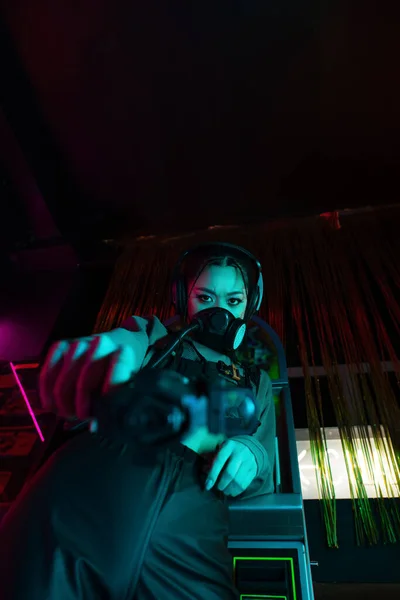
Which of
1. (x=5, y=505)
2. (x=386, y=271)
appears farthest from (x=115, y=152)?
(x=5, y=505)

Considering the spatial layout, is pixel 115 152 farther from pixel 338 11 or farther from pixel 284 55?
pixel 338 11

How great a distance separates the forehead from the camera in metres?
1.07

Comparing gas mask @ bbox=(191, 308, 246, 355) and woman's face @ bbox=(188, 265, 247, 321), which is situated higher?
woman's face @ bbox=(188, 265, 247, 321)

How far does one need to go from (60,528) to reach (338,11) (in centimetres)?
219

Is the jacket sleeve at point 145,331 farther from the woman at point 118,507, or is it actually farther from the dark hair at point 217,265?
the dark hair at point 217,265

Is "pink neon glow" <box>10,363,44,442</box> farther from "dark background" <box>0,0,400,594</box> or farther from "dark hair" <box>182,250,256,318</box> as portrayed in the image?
"dark hair" <box>182,250,256,318</box>

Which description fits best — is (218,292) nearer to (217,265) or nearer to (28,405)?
(217,265)

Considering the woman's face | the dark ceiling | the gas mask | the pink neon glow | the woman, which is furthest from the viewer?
the dark ceiling

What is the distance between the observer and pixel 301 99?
1.93 m

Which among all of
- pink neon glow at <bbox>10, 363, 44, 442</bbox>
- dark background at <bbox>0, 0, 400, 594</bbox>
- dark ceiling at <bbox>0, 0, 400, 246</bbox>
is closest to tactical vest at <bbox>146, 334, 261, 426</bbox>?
dark background at <bbox>0, 0, 400, 594</bbox>

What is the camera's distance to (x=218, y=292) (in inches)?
41.8

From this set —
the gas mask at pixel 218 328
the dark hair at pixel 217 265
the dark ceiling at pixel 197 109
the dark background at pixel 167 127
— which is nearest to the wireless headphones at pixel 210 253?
the dark hair at pixel 217 265

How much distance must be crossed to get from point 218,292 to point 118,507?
59 cm

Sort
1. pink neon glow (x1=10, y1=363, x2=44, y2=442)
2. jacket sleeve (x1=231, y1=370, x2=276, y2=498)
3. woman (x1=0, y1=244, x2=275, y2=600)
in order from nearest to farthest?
1. woman (x1=0, y1=244, x2=275, y2=600)
2. jacket sleeve (x1=231, y1=370, x2=276, y2=498)
3. pink neon glow (x1=10, y1=363, x2=44, y2=442)
